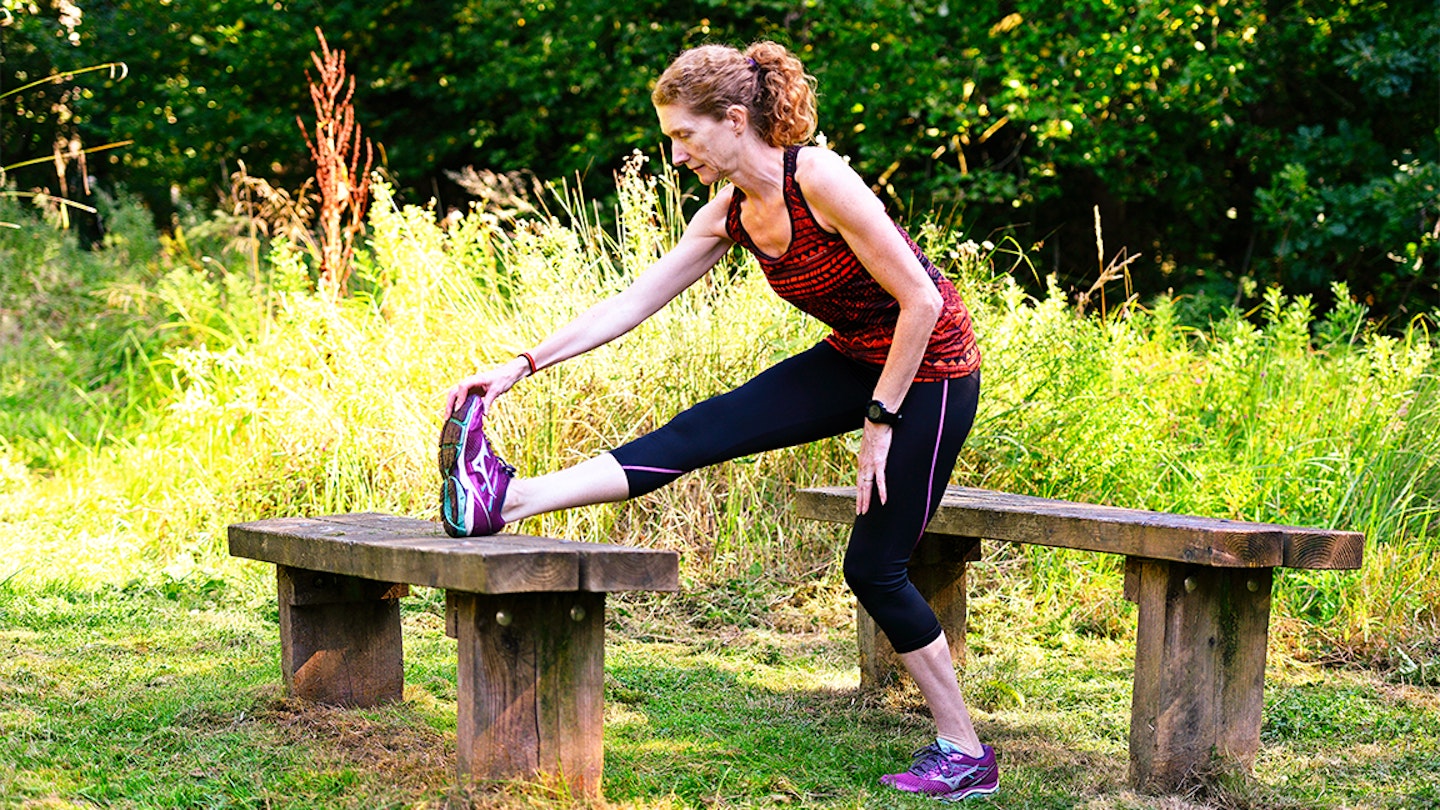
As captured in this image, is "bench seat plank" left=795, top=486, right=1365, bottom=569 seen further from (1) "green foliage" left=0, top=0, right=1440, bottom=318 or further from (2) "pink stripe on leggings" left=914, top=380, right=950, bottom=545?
(1) "green foliage" left=0, top=0, right=1440, bottom=318

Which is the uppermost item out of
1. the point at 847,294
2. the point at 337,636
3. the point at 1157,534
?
the point at 847,294

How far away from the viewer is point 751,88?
2918mm

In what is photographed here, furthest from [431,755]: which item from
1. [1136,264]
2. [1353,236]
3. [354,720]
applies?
[1136,264]

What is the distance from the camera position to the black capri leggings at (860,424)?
2980mm

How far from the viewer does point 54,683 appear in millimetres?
3795

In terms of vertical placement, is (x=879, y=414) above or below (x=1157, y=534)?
above

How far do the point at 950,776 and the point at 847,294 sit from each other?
112 cm

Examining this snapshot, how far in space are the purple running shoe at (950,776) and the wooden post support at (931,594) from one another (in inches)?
30.9

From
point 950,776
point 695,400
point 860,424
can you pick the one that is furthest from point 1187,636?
point 695,400

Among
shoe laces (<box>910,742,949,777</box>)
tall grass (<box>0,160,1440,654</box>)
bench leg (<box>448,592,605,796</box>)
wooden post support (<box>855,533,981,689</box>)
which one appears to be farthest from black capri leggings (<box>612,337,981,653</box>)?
tall grass (<box>0,160,1440,654</box>)

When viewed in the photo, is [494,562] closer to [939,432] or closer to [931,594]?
[939,432]

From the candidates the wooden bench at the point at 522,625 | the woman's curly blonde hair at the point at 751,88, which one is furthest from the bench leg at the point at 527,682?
the woman's curly blonde hair at the point at 751,88

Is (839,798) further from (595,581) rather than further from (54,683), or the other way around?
(54,683)

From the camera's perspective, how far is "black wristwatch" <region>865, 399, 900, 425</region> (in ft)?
9.59
